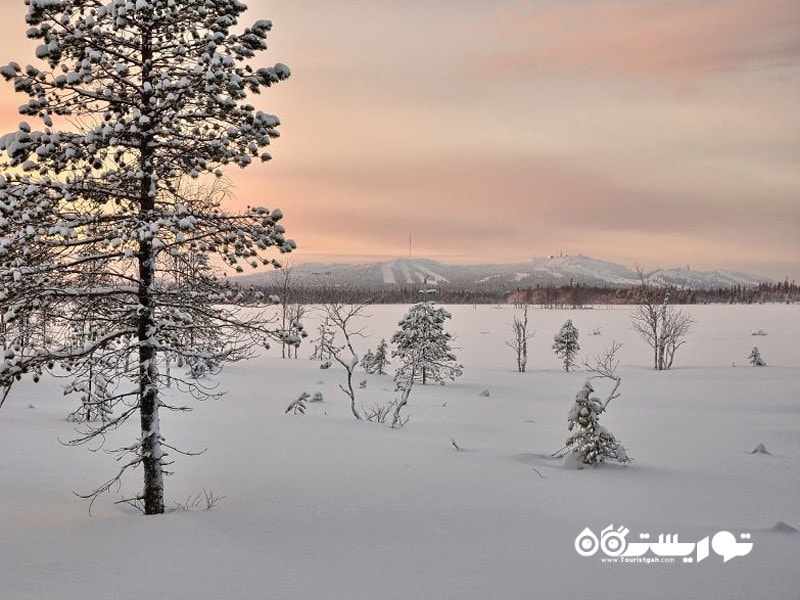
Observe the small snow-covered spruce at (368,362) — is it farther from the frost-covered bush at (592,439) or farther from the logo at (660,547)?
the logo at (660,547)

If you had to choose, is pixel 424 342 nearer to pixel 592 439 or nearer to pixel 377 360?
pixel 377 360

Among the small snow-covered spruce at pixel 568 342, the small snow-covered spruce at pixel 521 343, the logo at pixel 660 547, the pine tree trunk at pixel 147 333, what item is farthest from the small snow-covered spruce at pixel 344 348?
the small snow-covered spruce at pixel 568 342

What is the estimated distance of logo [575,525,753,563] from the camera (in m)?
7.57

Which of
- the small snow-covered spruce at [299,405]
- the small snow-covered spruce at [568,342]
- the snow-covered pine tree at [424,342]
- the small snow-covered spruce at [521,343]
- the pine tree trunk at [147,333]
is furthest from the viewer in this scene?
the small snow-covered spruce at [568,342]

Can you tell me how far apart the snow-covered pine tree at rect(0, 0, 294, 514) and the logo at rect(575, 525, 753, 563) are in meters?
5.36

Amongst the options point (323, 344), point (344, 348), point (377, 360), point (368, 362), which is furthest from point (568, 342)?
point (323, 344)

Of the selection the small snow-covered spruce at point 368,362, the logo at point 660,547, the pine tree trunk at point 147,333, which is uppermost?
the pine tree trunk at point 147,333

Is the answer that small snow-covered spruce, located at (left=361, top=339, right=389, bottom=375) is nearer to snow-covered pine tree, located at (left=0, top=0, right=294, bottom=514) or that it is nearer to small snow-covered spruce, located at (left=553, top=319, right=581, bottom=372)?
small snow-covered spruce, located at (left=553, top=319, right=581, bottom=372)

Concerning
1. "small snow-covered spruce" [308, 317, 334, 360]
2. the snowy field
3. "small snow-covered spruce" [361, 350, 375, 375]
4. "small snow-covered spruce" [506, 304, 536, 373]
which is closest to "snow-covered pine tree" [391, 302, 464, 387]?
"small snow-covered spruce" [361, 350, 375, 375]

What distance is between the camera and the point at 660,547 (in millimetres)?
7891

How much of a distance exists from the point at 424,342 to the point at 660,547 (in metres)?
29.3

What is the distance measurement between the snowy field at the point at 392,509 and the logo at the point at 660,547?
0.15 metres

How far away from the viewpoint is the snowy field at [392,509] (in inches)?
267

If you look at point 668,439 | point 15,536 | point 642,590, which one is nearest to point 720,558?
point 642,590
